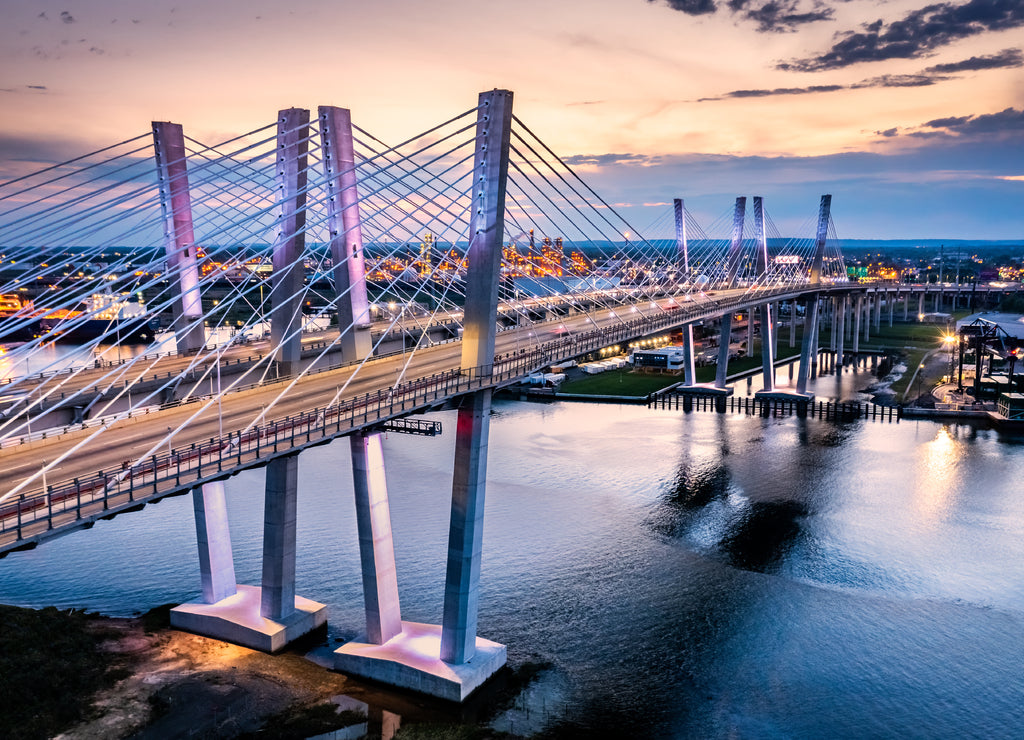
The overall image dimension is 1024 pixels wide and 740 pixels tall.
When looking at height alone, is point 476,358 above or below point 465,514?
above

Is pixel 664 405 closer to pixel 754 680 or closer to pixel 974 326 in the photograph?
pixel 974 326

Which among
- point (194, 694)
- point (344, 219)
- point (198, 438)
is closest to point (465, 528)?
point (198, 438)

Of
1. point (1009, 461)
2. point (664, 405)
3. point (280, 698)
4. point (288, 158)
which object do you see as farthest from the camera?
point (664, 405)

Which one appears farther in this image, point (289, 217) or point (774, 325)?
point (774, 325)

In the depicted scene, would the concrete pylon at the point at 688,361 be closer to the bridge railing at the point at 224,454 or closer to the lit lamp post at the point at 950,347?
the lit lamp post at the point at 950,347

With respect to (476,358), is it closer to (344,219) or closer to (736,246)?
(344,219)

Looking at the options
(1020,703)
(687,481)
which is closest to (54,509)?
(1020,703)

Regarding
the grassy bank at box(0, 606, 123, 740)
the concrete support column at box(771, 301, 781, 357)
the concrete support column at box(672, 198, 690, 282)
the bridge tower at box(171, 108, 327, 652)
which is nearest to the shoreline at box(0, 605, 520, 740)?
the grassy bank at box(0, 606, 123, 740)
